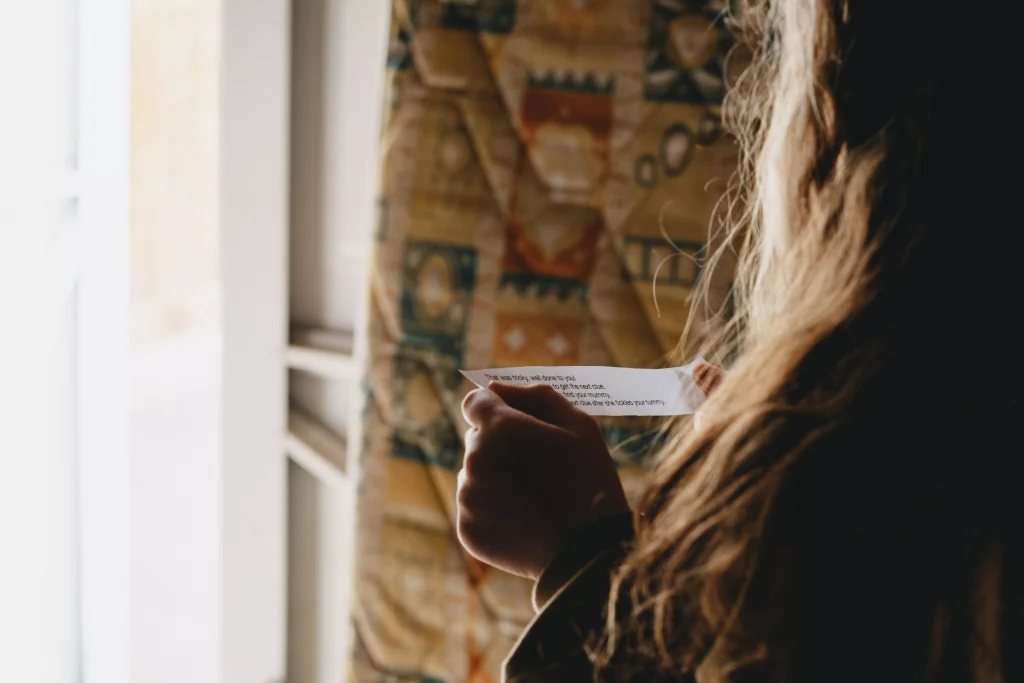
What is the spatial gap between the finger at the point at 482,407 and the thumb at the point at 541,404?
1 centimetres

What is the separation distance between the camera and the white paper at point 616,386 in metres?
0.55

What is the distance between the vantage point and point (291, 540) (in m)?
1.39

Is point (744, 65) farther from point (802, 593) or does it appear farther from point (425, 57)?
point (802, 593)

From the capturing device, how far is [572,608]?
0.50m

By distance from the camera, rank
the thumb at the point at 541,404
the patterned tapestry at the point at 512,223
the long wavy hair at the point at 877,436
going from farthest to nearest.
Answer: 1. the patterned tapestry at the point at 512,223
2. the thumb at the point at 541,404
3. the long wavy hair at the point at 877,436

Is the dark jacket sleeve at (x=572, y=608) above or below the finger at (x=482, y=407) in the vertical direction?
below

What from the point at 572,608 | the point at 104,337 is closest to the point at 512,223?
the point at 104,337

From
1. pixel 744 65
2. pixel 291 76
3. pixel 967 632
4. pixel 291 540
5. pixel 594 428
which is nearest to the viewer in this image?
pixel 967 632

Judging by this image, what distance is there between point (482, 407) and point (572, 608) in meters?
0.11

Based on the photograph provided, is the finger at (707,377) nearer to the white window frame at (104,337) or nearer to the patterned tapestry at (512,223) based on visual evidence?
the patterned tapestry at (512,223)

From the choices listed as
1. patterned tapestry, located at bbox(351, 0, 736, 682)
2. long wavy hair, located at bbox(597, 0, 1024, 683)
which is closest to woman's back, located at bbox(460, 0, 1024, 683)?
long wavy hair, located at bbox(597, 0, 1024, 683)

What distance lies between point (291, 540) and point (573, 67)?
2.48 feet

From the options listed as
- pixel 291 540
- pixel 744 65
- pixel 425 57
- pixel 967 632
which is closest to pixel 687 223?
pixel 744 65

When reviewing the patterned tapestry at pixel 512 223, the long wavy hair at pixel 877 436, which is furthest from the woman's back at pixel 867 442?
the patterned tapestry at pixel 512 223
